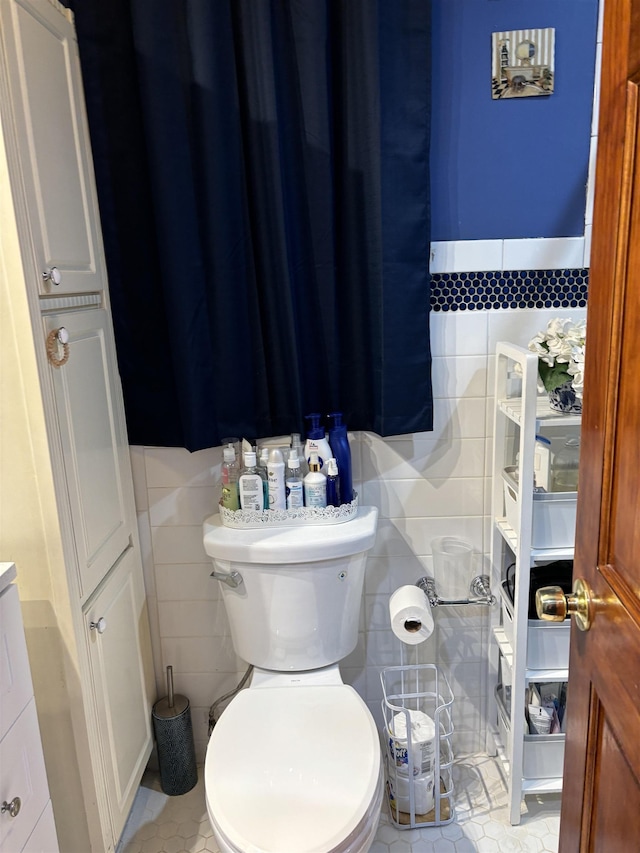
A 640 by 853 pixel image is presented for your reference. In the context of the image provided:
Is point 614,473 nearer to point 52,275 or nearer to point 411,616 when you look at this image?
point 411,616

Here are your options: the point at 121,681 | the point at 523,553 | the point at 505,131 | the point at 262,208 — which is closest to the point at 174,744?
the point at 121,681

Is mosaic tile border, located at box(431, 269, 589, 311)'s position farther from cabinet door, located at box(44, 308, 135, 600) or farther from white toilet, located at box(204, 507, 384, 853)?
cabinet door, located at box(44, 308, 135, 600)

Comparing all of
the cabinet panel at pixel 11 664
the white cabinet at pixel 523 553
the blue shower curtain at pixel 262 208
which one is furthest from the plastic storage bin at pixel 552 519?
the cabinet panel at pixel 11 664

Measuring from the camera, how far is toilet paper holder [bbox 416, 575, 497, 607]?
179 centimetres

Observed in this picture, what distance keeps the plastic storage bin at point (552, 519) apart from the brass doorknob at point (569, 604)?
0.58 metres

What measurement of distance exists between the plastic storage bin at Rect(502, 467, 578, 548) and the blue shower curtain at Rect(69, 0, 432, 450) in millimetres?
326

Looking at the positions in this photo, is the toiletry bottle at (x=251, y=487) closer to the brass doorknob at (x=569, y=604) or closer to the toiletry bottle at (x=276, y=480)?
the toiletry bottle at (x=276, y=480)

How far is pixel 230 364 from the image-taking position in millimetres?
1633

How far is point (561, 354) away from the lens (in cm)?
146

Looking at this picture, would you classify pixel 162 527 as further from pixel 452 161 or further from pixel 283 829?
pixel 452 161

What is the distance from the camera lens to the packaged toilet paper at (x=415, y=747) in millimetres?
1706

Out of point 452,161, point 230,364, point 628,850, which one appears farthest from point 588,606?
point 452,161

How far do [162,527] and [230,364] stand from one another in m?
0.50

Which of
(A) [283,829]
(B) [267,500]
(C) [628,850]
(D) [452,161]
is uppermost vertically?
(D) [452,161]
